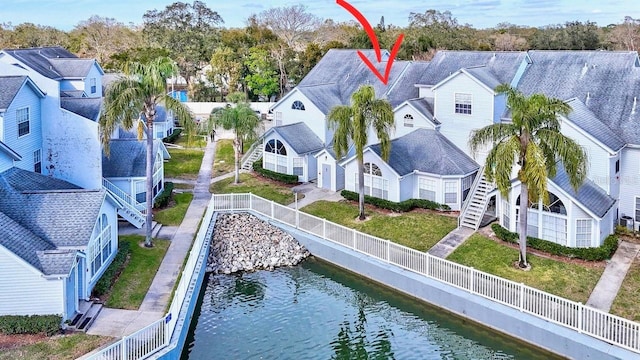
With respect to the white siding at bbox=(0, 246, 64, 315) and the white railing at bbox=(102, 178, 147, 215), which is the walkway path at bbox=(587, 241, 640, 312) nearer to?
the white siding at bbox=(0, 246, 64, 315)

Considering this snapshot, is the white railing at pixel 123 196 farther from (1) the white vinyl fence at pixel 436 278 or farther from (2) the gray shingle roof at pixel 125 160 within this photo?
(1) the white vinyl fence at pixel 436 278

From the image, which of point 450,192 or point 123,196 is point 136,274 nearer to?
point 123,196

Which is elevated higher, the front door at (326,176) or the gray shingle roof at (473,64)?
the gray shingle roof at (473,64)

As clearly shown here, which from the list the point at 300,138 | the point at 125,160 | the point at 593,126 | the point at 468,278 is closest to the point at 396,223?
the point at 468,278

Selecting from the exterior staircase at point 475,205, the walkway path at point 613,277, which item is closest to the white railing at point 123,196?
the exterior staircase at point 475,205

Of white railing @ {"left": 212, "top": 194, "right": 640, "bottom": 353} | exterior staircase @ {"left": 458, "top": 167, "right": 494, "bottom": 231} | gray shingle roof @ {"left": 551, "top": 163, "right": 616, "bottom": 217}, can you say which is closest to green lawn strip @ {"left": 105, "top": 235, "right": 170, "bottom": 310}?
white railing @ {"left": 212, "top": 194, "right": 640, "bottom": 353}

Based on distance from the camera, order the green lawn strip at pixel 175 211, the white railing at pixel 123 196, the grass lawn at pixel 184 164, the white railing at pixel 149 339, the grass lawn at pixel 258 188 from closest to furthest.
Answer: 1. the white railing at pixel 149 339
2. the white railing at pixel 123 196
3. the green lawn strip at pixel 175 211
4. the grass lawn at pixel 258 188
5. the grass lawn at pixel 184 164
